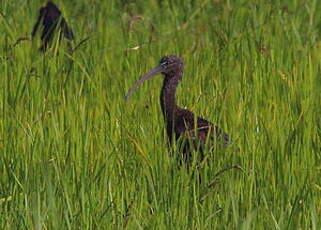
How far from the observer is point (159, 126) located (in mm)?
5613

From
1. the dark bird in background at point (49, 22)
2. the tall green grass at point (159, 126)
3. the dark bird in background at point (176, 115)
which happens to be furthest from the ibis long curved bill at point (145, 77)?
the dark bird in background at point (49, 22)

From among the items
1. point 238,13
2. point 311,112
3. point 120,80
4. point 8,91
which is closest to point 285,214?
point 311,112

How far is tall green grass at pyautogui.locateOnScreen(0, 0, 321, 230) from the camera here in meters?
4.09

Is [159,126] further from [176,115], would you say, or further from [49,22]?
[49,22]

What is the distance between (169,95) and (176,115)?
323 millimetres

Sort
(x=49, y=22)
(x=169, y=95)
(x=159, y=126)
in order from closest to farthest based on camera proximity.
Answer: (x=159, y=126), (x=169, y=95), (x=49, y=22)

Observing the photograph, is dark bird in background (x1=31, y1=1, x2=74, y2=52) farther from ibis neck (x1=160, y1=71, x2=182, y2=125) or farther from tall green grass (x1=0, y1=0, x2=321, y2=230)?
ibis neck (x1=160, y1=71, x2=182, y2=125)

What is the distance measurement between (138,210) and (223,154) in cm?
58

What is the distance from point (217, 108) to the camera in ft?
18.0

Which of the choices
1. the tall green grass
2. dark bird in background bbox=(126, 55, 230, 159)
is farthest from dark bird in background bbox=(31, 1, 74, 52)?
dark bird in background bbox=(126, 55, 230, 159)

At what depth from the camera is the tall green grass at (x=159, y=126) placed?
4.09m

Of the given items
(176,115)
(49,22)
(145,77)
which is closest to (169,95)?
(145,77)

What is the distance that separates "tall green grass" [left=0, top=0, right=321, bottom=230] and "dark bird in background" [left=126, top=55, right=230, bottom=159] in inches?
3.2

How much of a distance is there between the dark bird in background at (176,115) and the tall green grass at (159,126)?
0.08m
